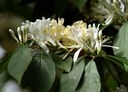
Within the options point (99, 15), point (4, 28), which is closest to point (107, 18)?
point (99, 15)

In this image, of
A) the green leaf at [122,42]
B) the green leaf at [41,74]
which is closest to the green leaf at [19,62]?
the green leaf at [41,74]

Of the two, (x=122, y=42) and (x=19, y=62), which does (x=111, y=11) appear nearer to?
(x=122, y=42)

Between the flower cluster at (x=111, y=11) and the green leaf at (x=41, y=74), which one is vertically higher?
the flower cluster at (x=111, y=11)

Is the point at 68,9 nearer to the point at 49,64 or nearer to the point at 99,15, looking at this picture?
the point at 99,15

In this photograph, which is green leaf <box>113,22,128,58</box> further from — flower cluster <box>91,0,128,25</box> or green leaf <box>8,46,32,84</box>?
green leaf <box>8,46,32,84</box>

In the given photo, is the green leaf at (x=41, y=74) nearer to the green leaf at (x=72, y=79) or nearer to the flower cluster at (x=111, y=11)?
the green leaf at (x=72, y=79)
